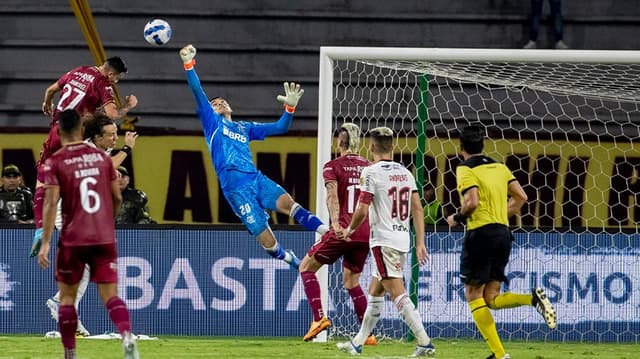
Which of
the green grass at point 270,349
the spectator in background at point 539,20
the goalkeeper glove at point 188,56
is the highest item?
the spectator in background at point 539,20

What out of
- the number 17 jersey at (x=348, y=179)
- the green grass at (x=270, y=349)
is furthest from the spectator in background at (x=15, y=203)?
the number 17 jersey at (x=348, y=179)

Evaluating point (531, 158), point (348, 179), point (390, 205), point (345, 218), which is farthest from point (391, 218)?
point (531, 158)

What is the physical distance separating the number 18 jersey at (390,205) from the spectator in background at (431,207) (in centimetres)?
353

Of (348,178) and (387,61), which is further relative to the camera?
(387,61)

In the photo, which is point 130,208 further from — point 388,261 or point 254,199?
point 388,261

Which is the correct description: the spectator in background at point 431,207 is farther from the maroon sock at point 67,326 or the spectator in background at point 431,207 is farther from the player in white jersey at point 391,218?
the maroon sock at point 67,326

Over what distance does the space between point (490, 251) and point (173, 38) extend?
8.35 m

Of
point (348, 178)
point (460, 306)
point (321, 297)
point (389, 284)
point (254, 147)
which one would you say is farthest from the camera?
point (254, 147)

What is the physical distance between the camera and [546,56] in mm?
14883

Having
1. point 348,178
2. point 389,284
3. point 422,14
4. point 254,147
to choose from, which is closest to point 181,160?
point 254,147

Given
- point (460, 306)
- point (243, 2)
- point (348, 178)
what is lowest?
point (460, 306)

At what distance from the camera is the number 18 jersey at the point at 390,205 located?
12.1m

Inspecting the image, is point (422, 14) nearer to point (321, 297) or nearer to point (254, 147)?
point (254, 147)

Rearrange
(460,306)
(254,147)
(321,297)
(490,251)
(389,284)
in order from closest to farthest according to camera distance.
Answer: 1. (490,251)
2. (389,284)
3. (321,297)
4. (460,306)
5. (254,147)
